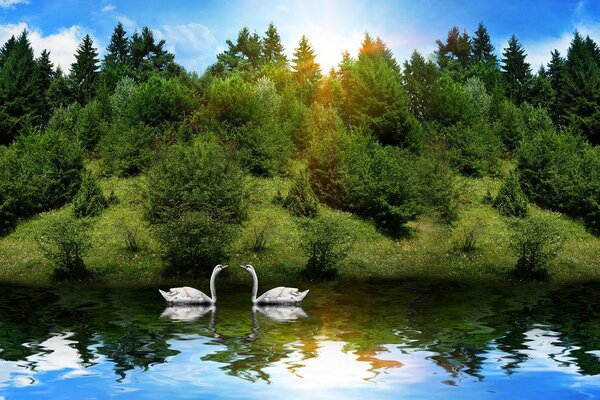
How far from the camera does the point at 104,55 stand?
351 feet

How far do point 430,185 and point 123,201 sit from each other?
2619 cm

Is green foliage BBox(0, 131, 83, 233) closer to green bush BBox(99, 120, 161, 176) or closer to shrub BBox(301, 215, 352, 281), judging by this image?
green bush BBox(99, 120, 161, 176)

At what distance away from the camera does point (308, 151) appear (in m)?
58.8

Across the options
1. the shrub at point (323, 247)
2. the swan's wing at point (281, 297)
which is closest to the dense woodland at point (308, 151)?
the shrub at point (323, 247)

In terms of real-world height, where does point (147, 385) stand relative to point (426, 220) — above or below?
below

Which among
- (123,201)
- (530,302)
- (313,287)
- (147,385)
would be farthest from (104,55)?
(147,385)

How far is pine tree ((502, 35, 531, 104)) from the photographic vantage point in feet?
308

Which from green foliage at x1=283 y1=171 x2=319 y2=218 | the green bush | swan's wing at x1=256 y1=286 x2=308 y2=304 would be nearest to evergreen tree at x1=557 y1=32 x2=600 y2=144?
green foliage at x1=283 y1=171 x2=319 y2=218

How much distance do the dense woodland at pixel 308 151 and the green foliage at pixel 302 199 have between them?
0.12 metres

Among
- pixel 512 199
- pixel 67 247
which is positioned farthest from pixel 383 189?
pixel 67 247

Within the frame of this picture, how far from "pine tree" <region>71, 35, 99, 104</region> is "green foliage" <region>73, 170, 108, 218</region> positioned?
49.3 m

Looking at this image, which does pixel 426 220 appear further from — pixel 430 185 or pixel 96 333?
pixel 96 333

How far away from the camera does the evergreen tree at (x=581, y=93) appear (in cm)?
7531

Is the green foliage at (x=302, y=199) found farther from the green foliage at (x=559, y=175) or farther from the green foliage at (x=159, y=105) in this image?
the green foliage at (x=159, y=105)
